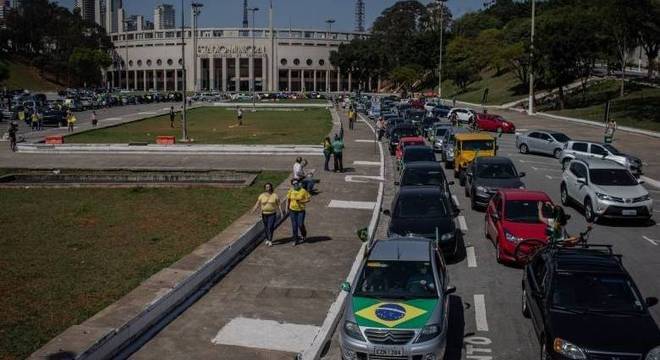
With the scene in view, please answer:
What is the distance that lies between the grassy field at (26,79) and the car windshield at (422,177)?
151m

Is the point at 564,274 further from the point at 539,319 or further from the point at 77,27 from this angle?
the point at 77,27

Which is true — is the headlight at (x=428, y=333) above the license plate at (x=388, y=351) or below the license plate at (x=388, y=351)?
above

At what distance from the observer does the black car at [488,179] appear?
22.5 meters

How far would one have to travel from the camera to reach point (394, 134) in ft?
132

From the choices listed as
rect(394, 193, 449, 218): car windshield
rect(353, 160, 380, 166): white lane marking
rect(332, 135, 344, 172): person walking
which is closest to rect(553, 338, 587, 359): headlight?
rect(394, 193, 449, 218): car windshield

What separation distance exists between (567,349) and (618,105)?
5618 centimetres

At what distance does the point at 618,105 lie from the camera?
60.8 m

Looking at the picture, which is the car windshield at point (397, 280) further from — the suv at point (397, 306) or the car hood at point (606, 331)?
the car hood at point (606, 331)

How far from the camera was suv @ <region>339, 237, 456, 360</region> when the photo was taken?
1020 cm

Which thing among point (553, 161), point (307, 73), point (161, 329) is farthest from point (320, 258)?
point (307, 73)

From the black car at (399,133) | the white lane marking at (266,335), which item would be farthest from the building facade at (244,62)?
the white lane marking at (266,335)

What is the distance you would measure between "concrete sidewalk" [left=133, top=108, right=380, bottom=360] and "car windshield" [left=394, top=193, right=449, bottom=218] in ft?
5.10

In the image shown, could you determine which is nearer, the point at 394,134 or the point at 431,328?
the point at 431,328

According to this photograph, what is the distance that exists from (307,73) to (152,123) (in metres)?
130
